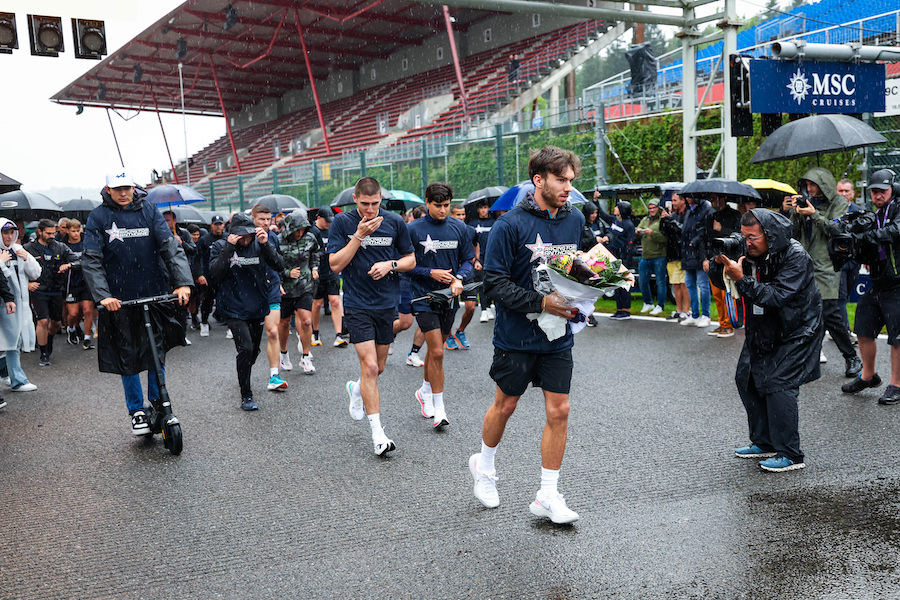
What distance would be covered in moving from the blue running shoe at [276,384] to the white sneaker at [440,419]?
8.03 feet

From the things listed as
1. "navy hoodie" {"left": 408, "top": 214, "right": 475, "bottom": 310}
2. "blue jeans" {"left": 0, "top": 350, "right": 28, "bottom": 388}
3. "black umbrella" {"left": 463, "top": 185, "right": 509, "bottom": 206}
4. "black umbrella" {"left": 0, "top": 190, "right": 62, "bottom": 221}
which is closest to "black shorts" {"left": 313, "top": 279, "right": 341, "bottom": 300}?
"black umbrella" {"left": 463, "top": 185, "right": 509, "bottom": 206}

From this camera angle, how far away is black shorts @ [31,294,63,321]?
1141cm

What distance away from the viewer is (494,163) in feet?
60.7

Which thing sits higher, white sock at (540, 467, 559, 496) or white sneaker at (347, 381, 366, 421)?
white sock at (540, 467, 559, 496)

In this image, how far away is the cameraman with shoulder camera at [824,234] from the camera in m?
7.65

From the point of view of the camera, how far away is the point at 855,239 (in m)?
6.70

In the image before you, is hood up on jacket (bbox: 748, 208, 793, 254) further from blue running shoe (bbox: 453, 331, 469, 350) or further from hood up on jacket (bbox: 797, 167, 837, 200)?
blue running shoe (bbox: 453, 331, 469, 350)

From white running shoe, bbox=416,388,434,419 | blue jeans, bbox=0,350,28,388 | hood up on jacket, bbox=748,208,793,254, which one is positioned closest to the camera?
hood up on jacket, bbox=748,208,793,254

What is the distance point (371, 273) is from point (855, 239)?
4089mm

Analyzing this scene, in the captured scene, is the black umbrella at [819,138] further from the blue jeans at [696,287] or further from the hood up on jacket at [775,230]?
the hood up on jacket at [775,230]

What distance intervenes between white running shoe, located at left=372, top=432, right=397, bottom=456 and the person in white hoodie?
486cm

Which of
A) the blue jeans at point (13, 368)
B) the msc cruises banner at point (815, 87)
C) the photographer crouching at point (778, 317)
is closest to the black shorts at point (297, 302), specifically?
the blue jeans at point (13, 368)

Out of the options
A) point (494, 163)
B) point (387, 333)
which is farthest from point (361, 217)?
point (494, 163)

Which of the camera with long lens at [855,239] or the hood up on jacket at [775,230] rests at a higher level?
the hood up on jacket at [775,230]
